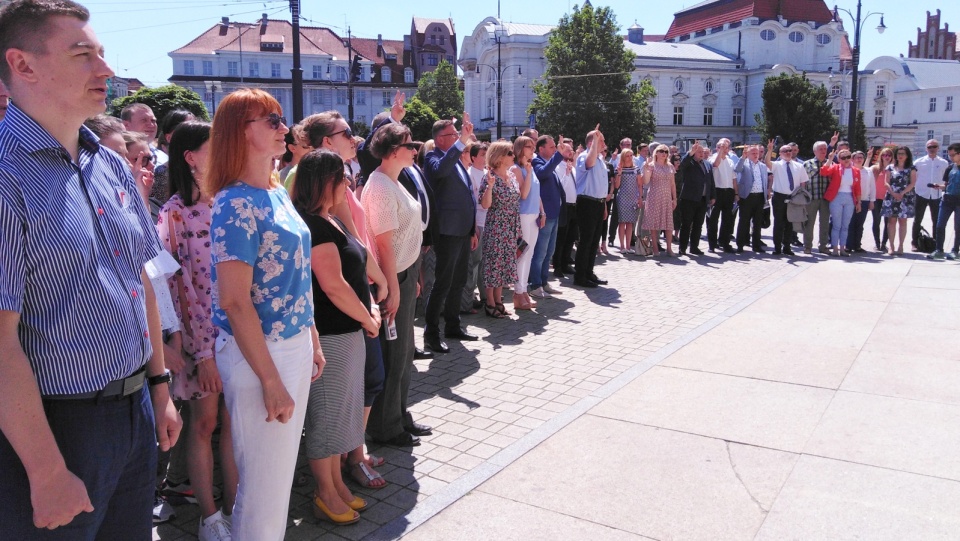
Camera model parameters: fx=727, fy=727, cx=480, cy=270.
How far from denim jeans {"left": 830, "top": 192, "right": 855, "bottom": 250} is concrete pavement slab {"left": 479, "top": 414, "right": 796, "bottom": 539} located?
10309 mm

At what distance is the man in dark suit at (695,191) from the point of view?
13.1 meters

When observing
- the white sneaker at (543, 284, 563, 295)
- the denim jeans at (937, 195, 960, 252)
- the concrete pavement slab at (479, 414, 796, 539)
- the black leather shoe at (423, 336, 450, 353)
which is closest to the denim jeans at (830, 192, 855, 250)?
the denim jeans at (937, 195, 960, 252)

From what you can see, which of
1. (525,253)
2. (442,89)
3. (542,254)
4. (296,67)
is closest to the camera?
(525,253)

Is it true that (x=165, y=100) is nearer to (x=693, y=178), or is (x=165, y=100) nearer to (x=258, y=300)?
(x=693, y=178)

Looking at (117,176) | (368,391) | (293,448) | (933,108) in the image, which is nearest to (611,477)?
(368,391)

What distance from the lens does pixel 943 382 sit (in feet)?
19.3

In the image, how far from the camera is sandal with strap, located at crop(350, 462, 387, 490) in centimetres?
407

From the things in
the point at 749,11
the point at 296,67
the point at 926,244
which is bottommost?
the point at 926,244

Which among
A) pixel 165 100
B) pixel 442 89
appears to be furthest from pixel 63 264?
pixel 442 89

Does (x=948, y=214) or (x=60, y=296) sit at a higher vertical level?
(x=60, y=296)

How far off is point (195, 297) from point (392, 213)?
1.39 m

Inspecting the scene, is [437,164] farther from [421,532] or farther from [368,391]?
[421,532]

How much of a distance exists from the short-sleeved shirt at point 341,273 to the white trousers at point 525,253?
16.9ft

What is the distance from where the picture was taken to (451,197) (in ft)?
22.6
